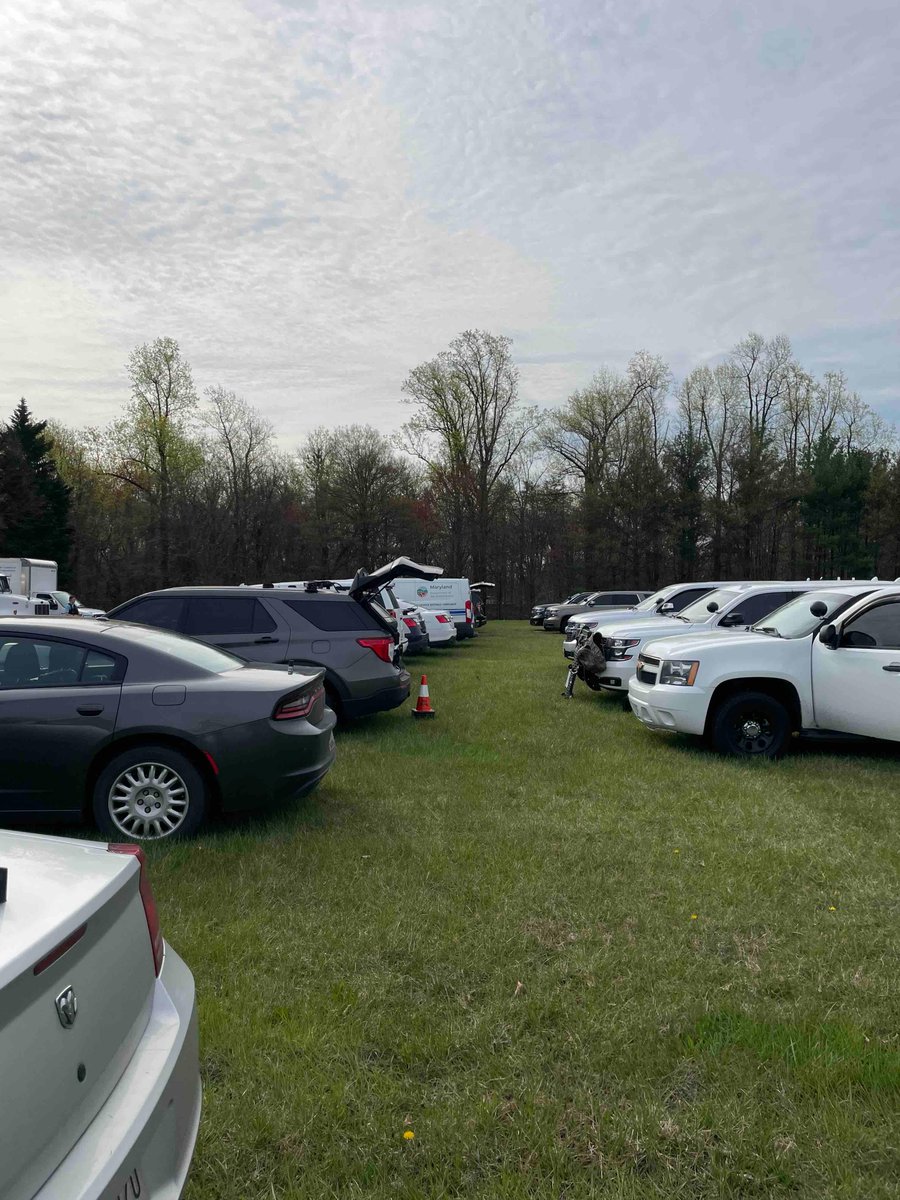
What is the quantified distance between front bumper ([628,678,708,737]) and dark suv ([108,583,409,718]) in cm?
296

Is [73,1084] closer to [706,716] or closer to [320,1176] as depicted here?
[320,1176]

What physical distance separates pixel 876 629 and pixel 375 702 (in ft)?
17.3

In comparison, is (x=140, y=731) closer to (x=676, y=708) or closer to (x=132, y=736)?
(x=132, y=736)

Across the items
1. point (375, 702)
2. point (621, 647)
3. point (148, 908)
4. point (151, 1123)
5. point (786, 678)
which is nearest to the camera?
point (151, 1123)

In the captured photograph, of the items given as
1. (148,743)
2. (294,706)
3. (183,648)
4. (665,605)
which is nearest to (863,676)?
(294,706)

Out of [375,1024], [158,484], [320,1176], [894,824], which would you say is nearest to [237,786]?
[375,1024]

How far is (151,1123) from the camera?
184 centimetres

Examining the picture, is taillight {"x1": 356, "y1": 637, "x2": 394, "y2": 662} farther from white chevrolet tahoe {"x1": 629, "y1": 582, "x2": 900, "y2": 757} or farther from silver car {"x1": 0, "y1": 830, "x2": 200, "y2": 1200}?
silver car {"x1": 0, "y1": 830, "x2": 200, "y2": 1200}

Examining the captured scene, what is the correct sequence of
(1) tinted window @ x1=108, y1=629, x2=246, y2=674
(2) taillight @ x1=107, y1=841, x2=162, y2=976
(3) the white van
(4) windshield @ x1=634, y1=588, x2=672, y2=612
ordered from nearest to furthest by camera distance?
(2) taillight @ x1=107, y1=841, x2=162, y2=976, (1) tinted window @ x1=108, y1=629, x2=246, y2=674, (4) windshield @ x1=634, y1=588, x2=672, y2=612, (3) the white van

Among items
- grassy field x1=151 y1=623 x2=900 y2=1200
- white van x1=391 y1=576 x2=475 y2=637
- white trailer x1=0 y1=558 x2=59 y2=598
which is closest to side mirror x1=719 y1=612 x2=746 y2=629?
grassy field x1=151 y1=623 x2=900 y2=1200

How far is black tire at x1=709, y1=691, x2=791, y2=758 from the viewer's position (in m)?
8.48

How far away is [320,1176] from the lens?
8.45 ft

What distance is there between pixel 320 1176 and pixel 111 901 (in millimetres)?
1239

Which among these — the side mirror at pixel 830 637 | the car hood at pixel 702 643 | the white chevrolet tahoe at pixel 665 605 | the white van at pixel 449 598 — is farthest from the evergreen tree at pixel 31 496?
the side mirror at pixel 830 637
